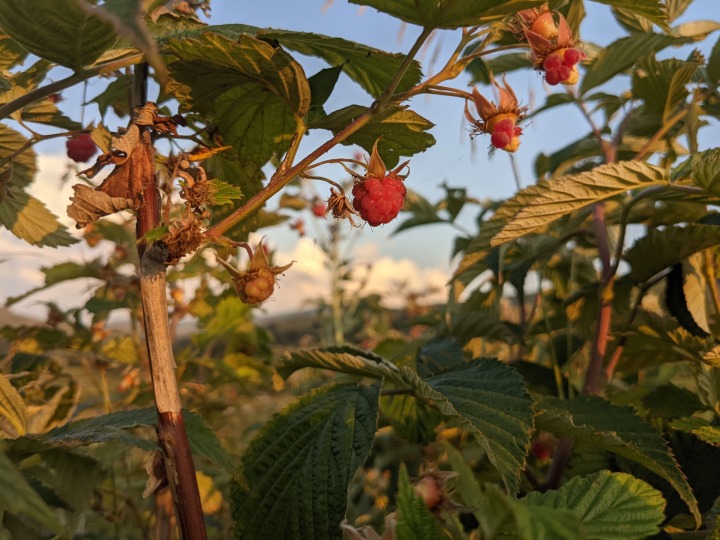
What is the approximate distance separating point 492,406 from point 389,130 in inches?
13.4

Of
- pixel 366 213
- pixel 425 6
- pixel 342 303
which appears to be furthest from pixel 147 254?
pixel 342 303

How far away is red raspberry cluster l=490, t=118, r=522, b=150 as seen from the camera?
750mm

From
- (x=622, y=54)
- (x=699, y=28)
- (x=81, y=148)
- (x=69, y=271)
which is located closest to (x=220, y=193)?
(x=81, y=148)

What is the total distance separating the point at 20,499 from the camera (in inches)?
17.3

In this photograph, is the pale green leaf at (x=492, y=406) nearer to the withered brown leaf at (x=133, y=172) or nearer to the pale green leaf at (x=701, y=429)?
the pale green leaf at (x=701, y=429)

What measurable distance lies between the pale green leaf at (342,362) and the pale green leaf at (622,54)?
2.51 ft

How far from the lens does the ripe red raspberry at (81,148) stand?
0.97 m

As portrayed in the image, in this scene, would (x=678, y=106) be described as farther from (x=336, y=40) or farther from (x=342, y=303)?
(x=342, y=303)

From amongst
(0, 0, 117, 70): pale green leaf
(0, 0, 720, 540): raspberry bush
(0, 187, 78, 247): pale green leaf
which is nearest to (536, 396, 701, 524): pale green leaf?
(0, 0, 720, 540): raspberry bush

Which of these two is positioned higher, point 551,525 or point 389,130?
point 389,130

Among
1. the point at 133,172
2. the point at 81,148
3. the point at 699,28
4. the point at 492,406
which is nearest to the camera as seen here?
the point at 133,172

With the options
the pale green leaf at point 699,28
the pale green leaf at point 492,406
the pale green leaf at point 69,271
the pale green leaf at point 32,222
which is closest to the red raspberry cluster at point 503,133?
the pale green leaf at point 492,406

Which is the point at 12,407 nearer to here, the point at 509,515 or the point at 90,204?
the point at 90,204

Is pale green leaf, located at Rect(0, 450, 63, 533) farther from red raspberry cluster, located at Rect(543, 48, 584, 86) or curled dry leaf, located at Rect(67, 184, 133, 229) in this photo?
red raspberry cluster, located at Rect(543, 48, 584, 86)
